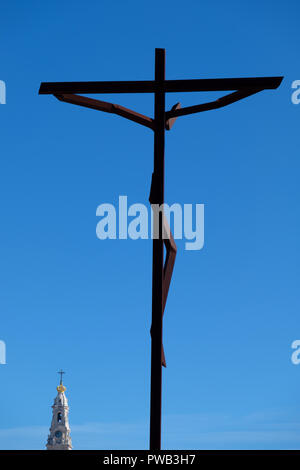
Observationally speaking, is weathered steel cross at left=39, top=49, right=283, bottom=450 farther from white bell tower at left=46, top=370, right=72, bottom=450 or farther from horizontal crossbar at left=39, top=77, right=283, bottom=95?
white bell tower at left=46, top=370, right=72, bottom=450

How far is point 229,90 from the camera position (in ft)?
44.7

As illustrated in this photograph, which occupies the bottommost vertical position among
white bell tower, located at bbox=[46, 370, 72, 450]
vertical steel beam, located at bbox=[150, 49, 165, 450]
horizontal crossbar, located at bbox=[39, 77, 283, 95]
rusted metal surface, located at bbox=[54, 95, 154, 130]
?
vertical steel beam, located at bbox=[150, 49, 165, 450]

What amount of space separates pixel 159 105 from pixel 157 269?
115 inches

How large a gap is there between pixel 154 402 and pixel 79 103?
5511mm

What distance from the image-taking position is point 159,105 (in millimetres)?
13453

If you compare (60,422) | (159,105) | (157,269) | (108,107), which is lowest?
(157,269)

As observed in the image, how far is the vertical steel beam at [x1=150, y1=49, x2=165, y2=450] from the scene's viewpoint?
40.1 feet

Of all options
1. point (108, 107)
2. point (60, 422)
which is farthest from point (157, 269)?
point (60, 422)

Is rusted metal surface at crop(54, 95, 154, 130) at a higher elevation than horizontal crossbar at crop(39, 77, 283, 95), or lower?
lower

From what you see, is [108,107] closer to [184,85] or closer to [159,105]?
[159,105]

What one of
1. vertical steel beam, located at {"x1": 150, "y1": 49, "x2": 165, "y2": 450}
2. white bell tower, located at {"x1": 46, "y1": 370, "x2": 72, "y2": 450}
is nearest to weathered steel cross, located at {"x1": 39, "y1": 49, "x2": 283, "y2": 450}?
vertical steel beam, located at {"x1": 150, "y1": 49, "x2": 165, "y2": 450}

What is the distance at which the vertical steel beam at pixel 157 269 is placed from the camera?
40.1ft
